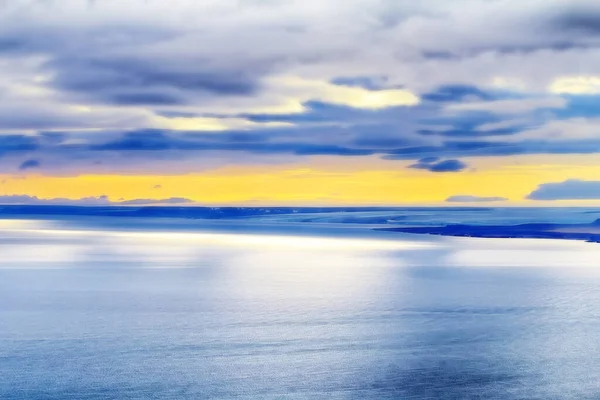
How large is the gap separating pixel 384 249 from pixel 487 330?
36.7m

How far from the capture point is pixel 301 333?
19047mm

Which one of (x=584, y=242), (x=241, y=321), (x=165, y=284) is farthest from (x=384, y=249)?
(x=241, y=321)

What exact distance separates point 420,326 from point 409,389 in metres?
7.10

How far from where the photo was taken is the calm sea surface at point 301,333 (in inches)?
543

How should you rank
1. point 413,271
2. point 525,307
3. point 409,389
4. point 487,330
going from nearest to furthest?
point 409,389 → point 487,330 → point 525,307 → point 413,271

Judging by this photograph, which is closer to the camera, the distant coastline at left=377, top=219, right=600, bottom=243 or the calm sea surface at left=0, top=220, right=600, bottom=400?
the calm sea surface at left=0, top=220, right=600, bottom=400

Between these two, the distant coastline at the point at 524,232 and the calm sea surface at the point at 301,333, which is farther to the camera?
the distant coastline at the point at 524,232

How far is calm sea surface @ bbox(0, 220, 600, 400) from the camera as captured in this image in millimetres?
13789

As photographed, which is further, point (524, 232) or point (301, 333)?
point (524, 232)

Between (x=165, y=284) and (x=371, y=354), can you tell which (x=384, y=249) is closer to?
(x=165, y=284)

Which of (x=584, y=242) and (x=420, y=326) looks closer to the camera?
(x=420, y=326)

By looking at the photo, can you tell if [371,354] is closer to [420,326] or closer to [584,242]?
[420,326]

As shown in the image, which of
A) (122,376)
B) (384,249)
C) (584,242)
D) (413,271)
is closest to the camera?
(122,376)

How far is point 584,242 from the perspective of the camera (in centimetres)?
6538
